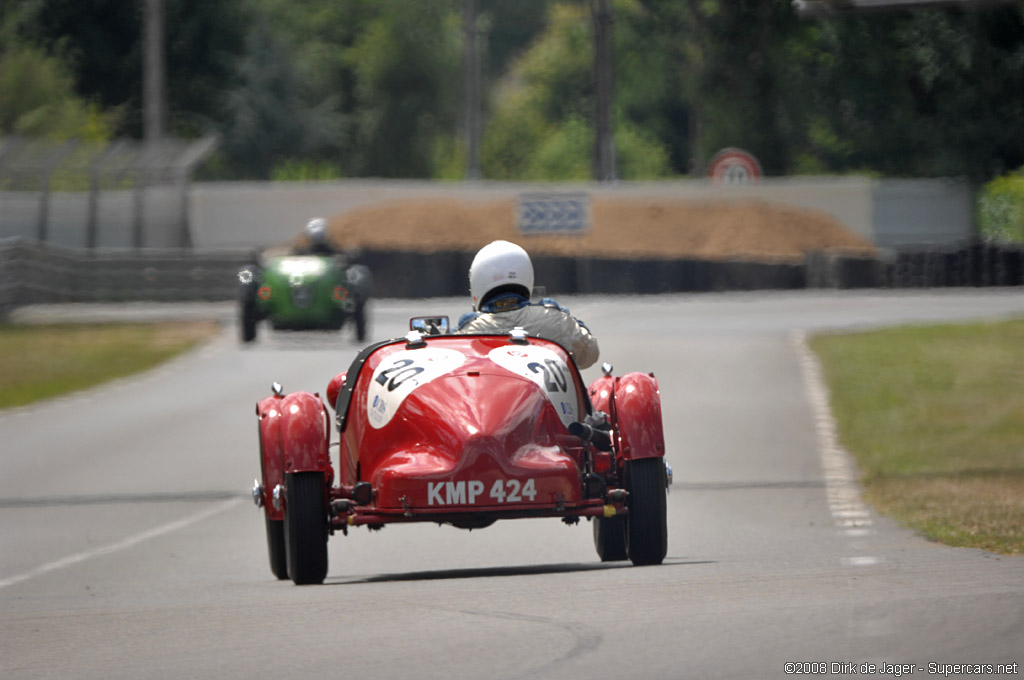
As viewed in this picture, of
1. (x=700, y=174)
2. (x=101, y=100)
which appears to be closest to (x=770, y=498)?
(x=101, y=100)

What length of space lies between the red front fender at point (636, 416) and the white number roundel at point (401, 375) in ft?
2.48

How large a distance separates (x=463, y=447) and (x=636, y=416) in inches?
35.2

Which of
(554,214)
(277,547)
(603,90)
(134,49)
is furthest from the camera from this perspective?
(134,49)

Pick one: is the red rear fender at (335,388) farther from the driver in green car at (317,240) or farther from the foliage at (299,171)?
the foliage at (299,171)

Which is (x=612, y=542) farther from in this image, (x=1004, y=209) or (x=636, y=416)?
(x=1004, y=209)

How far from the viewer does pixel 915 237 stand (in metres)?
44.0

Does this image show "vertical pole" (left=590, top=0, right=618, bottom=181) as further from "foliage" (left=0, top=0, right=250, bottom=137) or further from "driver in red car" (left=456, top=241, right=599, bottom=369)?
"driver in red car" (left=456, top=241, right=599, bottom=369)

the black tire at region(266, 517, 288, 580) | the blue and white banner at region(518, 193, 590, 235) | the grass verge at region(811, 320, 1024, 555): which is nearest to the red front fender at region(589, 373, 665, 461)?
the black tire at region(266, 517, 288, 580)

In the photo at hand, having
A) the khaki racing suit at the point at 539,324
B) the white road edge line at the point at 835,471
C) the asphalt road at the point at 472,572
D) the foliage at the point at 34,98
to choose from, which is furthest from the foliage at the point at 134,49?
the khaki racing suit at the point at 539,324

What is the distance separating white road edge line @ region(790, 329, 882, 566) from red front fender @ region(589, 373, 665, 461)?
3.30 ft

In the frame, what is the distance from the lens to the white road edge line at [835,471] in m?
11.7

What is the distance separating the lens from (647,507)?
27.2 ft

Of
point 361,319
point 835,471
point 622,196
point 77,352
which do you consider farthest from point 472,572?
point 622,196

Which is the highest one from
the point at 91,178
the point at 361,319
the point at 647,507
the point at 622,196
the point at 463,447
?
the point at 91,178
